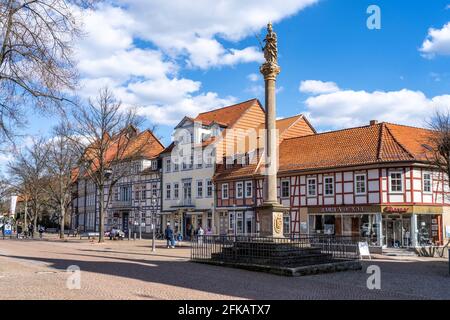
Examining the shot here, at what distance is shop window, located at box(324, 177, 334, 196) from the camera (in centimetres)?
3563

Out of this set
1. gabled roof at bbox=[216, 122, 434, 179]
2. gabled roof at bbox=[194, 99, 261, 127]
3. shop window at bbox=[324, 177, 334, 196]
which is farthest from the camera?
gabled roof at bbox=[194, 99, 261, 127]

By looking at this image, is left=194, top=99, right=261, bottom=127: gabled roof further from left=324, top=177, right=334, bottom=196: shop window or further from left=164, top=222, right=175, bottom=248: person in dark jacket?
left=164, top=222, right=175, bottom=248: person in dark jacket

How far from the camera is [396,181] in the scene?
32594 millimetres

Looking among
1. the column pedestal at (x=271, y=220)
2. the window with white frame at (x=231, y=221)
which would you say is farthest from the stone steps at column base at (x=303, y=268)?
the window with white frame at (x=231, y=221)

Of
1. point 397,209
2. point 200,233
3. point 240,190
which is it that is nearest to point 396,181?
point 397,209

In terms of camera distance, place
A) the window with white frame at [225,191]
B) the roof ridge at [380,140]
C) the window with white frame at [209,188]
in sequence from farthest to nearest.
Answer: the window with white frame at [209,188], the window with white frame at [225,191], the roof ridge at [380,140]

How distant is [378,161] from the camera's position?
1281 inches

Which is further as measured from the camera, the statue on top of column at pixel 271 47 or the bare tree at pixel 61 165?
the bare tree at pixel 61 165

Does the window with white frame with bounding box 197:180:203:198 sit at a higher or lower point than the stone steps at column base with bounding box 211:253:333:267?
higher

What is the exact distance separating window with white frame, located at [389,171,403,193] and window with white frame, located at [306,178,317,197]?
5.83m

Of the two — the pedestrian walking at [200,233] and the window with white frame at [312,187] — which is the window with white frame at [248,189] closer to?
the pedestrian walking at [200,233]

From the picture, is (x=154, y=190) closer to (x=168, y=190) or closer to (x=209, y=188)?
(x=168, y=190)

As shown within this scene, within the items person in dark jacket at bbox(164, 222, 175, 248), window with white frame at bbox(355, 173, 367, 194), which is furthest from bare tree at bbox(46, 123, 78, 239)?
window with white frame at bbox(355, 173, 367, 194)

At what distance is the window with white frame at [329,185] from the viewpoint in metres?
35.7
